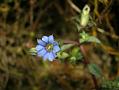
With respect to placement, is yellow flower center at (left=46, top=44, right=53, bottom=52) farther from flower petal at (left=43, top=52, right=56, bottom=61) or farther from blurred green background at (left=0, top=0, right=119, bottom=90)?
blurred green background at (left=0, top=0, right=119, bottom=90)

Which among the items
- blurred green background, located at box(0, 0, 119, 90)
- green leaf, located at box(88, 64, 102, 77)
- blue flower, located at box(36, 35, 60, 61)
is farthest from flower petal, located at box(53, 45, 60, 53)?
blurred green background, located at box(0, 0, 119, 90)

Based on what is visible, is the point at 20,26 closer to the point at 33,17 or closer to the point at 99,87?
the point at 33,17

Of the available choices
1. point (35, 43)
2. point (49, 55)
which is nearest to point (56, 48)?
point (49, 55)

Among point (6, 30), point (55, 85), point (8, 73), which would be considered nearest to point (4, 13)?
point (6, 30)

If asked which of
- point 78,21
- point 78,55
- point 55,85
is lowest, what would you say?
point 55,85

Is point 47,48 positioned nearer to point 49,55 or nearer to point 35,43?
point 49,55

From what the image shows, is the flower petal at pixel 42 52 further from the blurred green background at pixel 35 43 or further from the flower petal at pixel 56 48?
the blurred green background at pixel 35 43
